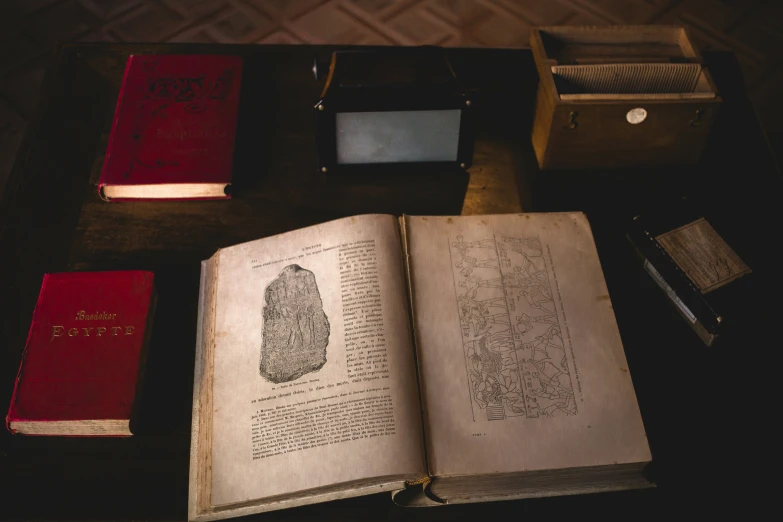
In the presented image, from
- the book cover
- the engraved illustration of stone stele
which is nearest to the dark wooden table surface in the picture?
the book cover

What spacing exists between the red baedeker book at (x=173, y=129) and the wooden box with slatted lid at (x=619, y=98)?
1.60ft

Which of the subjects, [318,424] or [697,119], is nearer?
[318,424]

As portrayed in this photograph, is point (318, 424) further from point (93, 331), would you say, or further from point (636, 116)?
point (636, 116)

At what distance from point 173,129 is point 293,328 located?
41 cm

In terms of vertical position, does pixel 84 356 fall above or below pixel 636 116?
below

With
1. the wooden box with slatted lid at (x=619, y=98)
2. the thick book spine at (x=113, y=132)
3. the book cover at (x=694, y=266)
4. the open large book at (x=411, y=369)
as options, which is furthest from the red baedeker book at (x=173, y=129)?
the book cover at (x=694, y=266)

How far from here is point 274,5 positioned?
2176 millimetres

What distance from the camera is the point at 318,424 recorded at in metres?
0.71

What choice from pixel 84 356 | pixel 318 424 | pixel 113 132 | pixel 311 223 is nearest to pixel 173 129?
pixel 113 132

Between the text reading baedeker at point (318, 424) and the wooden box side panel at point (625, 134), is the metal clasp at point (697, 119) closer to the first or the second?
the wooden box side panel at point (625, 134)

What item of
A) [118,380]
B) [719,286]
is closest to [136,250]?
[118,380]

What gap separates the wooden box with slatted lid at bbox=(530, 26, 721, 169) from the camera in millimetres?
890

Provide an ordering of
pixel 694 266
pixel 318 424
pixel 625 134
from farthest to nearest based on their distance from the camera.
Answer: pixel 625 134
pixel 694 266
pixel 318 424

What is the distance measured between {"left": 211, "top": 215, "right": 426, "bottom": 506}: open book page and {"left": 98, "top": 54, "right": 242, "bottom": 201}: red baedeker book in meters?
0.16
